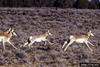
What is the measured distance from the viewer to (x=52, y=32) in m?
23.2

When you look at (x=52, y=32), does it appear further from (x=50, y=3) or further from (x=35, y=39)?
(x=50, y=3)

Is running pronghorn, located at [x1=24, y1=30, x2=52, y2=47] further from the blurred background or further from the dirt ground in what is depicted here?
the blurred background

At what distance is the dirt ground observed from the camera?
52.4 feet

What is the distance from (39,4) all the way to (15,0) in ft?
Result: 11.2

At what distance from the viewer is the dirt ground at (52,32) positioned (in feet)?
52.4

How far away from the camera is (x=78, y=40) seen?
18.3 metres

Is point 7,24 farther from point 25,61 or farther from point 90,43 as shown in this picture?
point 25,61

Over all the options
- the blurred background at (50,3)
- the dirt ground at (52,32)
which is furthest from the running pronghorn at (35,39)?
the blurred background at (50,3)

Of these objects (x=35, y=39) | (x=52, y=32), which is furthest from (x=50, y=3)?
(x=35, y=39)

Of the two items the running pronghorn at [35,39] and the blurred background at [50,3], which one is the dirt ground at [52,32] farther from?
the blurred background at [50,3]

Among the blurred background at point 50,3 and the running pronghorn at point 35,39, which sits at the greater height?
the running pronghorn at point 35,39

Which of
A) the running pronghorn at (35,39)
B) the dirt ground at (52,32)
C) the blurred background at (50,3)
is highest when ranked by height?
the running pronghorn at (35,39)

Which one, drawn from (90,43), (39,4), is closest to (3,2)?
(39,4)

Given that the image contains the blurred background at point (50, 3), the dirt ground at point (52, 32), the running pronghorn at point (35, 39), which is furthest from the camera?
the blurred background at point (50, 3)
